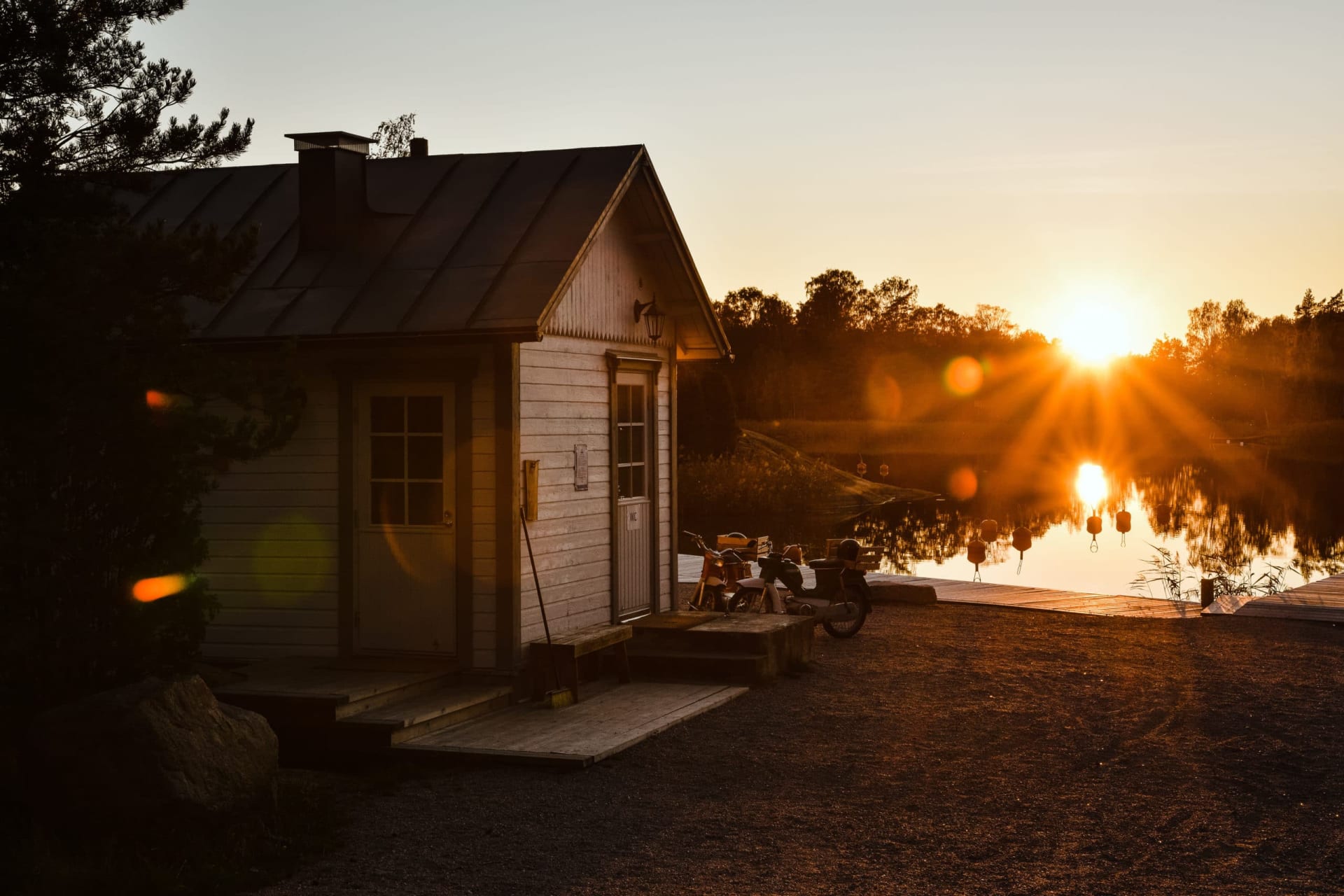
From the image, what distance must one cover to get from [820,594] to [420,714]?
17.4 ft

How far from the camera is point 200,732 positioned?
6.51 metres

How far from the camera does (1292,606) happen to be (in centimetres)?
1472

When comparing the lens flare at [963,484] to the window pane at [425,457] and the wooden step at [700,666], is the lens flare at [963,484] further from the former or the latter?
the window pane at [425,457]

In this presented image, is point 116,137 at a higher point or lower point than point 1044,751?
higher

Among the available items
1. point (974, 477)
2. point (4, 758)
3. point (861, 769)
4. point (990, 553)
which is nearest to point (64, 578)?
point (4, 758)

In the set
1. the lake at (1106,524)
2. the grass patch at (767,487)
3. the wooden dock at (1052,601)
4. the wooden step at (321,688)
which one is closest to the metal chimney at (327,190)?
the wooden step at (321,688)

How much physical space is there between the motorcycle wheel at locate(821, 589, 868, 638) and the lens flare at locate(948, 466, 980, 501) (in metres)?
26.1

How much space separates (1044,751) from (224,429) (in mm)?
5378

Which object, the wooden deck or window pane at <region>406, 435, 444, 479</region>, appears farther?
the wooden deck

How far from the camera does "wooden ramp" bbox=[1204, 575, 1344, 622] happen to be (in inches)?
558

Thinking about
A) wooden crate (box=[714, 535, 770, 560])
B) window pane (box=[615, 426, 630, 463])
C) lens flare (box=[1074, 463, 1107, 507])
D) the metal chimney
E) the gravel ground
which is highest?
the metal chimney

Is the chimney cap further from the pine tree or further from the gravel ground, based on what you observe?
the gravel ground

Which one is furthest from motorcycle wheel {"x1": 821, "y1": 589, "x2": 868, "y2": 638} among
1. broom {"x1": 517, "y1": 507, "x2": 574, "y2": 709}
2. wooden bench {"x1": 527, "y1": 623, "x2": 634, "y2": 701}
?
broom {"x1": 517, "y1": 507, "x2": 574, "y2": 709}

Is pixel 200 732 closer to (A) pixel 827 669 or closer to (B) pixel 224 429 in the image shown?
(B) pixel 224 429
